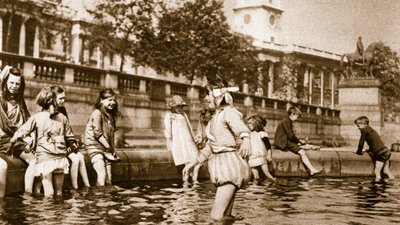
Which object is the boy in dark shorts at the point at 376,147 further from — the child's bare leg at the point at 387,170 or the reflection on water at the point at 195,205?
the reflection on water at the point at 195,205

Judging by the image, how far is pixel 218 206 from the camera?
7.31 metres

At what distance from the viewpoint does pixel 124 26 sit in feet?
145

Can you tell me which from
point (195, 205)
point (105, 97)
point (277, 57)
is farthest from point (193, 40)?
point (277, 57)

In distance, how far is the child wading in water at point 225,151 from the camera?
23.9ft

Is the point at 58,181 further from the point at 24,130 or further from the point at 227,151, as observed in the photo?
the point at 227,151

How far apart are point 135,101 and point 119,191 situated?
716 inches

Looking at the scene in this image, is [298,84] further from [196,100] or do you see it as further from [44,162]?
[44,162]

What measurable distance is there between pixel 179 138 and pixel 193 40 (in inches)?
1371

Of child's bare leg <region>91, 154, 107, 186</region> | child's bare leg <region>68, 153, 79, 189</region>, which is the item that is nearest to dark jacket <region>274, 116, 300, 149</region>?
child's bare leg <region>91, 154, 107, 186</region>

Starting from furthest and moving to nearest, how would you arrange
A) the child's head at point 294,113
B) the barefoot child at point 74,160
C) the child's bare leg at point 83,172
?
the child's head at point 294,113, the child's bare leg at point 83,172, the barefoot child at point 74,160

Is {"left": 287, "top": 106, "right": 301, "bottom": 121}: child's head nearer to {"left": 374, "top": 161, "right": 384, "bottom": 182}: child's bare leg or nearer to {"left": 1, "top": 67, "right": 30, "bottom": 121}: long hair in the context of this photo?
{"left": 374, "top": 161, "right": 384, "bottom": 182}: child's bare leg

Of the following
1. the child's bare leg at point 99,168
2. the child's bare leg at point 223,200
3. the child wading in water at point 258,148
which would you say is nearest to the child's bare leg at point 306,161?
the child wading in water at point 258,148

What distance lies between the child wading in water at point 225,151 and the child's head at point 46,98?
266 cm

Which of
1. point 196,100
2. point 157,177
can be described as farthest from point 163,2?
point 157,177
